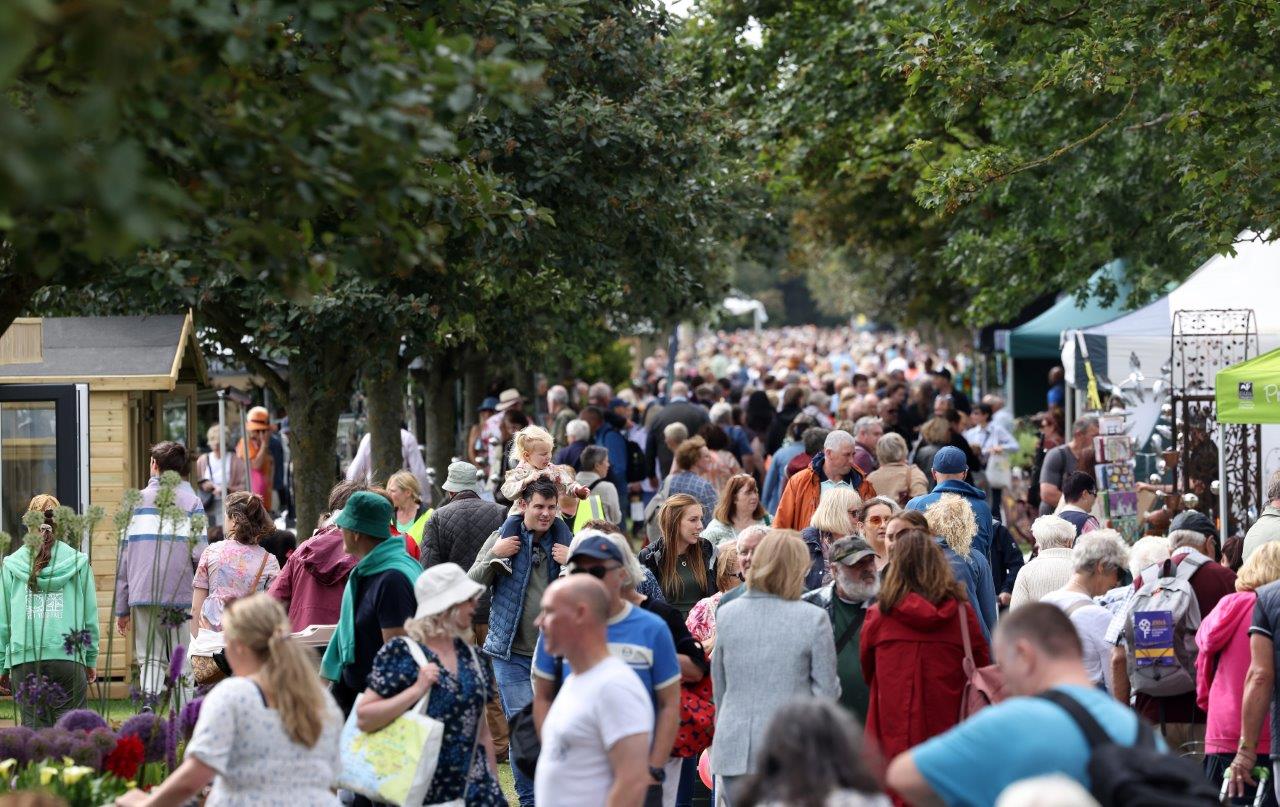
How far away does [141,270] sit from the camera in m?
9.23

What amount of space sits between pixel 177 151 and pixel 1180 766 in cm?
300

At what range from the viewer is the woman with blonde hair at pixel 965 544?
337 inches

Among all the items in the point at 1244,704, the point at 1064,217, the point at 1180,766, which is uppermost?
the point at 1064,217

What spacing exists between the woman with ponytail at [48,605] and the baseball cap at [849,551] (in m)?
4.54

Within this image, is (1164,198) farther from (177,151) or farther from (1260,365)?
(177,151)

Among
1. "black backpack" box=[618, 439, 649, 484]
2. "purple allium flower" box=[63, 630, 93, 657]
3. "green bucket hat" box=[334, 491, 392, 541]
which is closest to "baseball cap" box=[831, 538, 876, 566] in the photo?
"green bucket hat" box=[334, 491, 392, 541]

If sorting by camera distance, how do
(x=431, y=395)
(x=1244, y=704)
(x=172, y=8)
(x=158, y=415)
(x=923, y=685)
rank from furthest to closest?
(x=431, y=395) → (x=158, y=415) → (x=1244, y=704) → (x=923, y=685) → (x=172, y=8)

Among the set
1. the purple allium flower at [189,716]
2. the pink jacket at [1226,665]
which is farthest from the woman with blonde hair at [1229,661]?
the purple allium flower at [189,716]

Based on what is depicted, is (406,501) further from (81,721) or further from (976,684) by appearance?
(976,684)

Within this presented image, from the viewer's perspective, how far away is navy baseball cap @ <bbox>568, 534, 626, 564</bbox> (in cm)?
627

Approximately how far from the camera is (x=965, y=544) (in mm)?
8578

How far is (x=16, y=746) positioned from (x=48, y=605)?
3296mm

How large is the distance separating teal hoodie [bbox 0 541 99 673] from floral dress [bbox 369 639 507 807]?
442 centimetres

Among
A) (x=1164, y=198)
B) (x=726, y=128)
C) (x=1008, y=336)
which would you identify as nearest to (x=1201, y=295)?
(x=1164, y=198)
